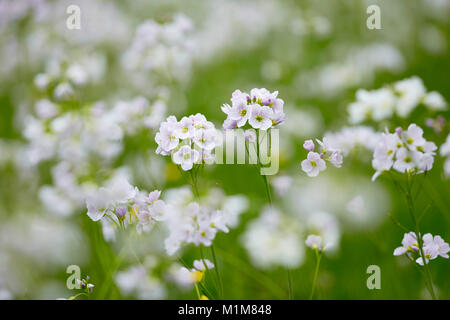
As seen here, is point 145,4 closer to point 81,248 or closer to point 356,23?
point 356,23

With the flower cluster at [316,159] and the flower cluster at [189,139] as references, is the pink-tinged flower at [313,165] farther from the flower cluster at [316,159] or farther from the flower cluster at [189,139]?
the flower cluster at [189,139]

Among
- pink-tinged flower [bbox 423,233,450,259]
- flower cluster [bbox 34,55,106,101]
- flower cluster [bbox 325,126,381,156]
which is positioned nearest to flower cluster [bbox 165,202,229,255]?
pink-tinged flower [bbox 423,233,450,259]

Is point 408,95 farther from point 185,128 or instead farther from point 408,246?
point 185,128

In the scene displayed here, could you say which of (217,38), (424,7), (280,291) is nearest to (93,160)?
(280,291)

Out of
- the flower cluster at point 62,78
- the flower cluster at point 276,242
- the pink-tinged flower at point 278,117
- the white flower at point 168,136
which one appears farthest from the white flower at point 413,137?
the flower cluster at point 62,78

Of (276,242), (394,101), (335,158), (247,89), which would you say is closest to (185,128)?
(335,158)

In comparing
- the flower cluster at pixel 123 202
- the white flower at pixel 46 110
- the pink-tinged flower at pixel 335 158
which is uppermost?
the white flower at pixel 46 110

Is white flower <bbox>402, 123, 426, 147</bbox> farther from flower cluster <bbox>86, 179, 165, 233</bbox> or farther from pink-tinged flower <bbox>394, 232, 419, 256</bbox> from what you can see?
flower cluster <bbox>86, 179, 165, 233</bbox>

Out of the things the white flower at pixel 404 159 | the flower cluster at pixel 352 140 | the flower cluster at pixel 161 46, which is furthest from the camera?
the flower cluster at pixel 161 46
